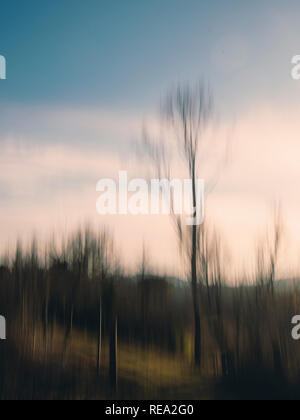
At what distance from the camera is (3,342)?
4402 millimetres

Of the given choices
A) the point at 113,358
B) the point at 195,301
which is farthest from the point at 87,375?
the point at 195,301

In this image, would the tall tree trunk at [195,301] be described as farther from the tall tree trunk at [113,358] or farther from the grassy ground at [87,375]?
the tall tree trunk at [113,358]

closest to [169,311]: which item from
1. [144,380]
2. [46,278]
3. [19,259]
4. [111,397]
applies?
[144,380]

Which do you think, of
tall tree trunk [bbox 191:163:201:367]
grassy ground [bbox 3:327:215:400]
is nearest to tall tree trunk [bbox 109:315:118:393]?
grassy ground [bbox 3:327:215:400]

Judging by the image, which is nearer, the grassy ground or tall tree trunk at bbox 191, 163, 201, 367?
the grassy ground

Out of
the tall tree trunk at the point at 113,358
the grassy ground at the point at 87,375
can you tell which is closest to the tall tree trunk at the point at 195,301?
the grassy ground at the point at 87,375

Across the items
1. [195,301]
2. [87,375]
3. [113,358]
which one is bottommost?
[87,375]

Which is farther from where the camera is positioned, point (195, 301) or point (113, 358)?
point (195, 301)

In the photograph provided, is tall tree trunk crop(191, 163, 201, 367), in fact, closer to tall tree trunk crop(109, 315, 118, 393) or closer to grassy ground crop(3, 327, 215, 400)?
grassy ground crop(3, 327, 215, 400)

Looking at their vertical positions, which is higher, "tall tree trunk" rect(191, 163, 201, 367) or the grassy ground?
"tall tree trunk" rect(191, 163, 201, 367)

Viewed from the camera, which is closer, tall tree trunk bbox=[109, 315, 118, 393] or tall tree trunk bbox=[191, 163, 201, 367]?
tall tree trunk bbox=[109, 315, 118, 393]

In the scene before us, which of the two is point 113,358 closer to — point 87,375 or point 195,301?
point 87,375

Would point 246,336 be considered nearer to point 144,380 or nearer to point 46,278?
point 144,380
